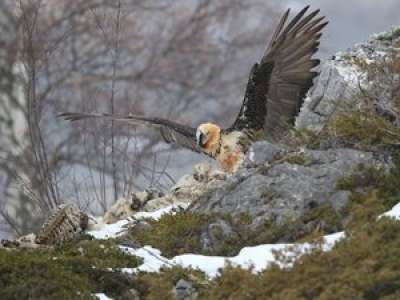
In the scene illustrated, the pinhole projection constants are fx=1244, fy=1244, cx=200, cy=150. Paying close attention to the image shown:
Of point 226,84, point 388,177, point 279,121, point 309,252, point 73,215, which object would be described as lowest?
point 309,252

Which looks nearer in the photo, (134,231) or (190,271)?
(190,271)

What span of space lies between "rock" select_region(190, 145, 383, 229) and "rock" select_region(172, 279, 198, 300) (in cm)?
110

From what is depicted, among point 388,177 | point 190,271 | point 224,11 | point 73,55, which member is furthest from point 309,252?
point 224,11

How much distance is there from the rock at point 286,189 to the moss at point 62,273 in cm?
89

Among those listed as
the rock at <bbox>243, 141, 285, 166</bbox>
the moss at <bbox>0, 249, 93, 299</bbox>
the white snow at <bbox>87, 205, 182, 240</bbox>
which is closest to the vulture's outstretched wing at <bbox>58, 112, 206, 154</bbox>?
the white snow at <bbox>87, 205, 182, 240</bbox>

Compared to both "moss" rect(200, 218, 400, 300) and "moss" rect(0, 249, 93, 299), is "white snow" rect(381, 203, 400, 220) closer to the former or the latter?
"moss" rect(200, 218, 400, 300)

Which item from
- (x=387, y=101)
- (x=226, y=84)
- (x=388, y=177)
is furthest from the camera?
(x=226, y=84)

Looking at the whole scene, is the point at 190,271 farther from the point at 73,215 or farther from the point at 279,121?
the point at 279,121

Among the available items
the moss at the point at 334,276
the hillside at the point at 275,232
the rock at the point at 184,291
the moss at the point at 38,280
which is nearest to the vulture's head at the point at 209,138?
the hillside at the point at 275,232

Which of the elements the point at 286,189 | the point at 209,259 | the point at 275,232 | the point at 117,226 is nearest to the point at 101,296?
the point at 209,259

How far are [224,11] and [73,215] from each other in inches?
673

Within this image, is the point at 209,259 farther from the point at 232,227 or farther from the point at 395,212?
the point at 395,212

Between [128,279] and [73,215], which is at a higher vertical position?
[73,215]

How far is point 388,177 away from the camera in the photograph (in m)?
8.01
